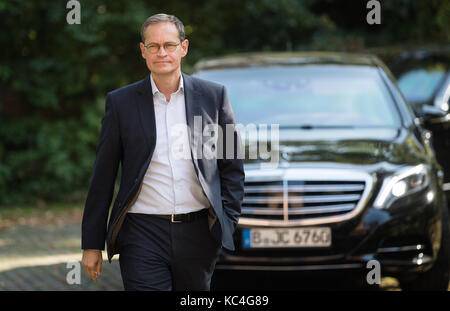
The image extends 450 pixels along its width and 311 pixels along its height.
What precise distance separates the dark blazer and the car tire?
204 centimetres

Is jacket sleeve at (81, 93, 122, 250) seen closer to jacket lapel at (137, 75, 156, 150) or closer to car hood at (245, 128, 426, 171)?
jacket lapel at (137, 75, 156, 150)

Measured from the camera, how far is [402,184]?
199 inches

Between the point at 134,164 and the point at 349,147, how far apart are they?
2.28 m

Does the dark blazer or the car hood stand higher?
the dark blazer

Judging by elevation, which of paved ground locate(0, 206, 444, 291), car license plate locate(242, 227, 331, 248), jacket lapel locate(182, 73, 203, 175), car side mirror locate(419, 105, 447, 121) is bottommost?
paved ground locate(0, 206, 444, 291)

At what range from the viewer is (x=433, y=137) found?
730 centimetres

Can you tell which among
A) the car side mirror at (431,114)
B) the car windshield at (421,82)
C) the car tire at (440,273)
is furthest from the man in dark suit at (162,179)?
the car windshield at (421,82)

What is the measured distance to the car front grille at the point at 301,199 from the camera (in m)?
4.95

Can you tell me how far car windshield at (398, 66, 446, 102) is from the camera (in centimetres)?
806

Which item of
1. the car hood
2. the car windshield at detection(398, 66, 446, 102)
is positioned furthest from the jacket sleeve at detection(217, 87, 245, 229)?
the car windshield at detection(398, 66, 446, 102)

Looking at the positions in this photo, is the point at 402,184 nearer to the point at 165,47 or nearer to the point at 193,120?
the point at 193,120

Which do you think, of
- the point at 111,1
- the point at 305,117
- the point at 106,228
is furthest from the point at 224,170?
the point at 111,1

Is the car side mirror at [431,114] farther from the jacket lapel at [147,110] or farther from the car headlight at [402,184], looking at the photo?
the jacket lapel at [147,110]

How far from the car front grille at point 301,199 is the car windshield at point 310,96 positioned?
0.88 metres
